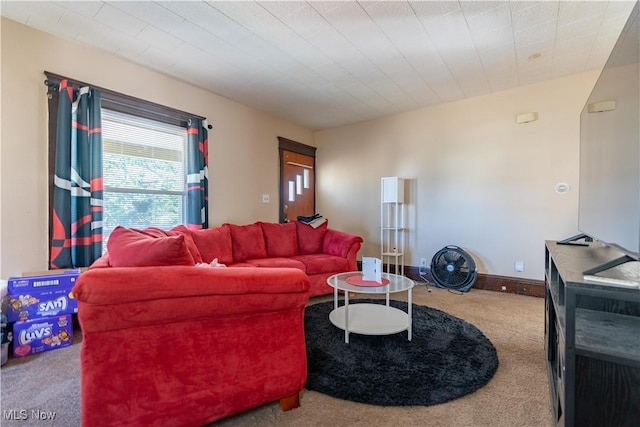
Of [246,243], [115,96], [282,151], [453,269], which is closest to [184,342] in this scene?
[246,243]

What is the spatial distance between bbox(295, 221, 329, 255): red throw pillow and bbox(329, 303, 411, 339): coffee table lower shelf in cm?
132

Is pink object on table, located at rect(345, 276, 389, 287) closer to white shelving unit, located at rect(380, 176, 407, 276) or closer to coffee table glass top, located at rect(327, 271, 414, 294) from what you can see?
coffee table glass top, located at rect(327, 271, 414, 294)

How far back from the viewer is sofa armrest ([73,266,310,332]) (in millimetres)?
1084

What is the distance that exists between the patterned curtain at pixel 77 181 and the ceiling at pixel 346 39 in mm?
599

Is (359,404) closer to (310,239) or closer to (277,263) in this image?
(277,263)

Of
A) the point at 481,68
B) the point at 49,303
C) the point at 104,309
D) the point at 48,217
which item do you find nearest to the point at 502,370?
the point at 104,309

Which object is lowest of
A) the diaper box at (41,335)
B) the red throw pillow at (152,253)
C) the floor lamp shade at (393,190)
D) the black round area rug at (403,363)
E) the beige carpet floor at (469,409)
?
the beige carpet floor at (469,409)

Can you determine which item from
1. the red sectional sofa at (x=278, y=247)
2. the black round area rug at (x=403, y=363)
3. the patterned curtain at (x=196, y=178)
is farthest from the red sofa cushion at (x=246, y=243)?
the black round area rug at (x=403, y=363)

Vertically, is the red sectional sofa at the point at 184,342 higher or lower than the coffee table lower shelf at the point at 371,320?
higher

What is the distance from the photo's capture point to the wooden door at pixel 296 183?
461cm

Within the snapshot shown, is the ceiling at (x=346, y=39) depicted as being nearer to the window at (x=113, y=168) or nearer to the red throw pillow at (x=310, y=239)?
the window at (x=113, y=168)

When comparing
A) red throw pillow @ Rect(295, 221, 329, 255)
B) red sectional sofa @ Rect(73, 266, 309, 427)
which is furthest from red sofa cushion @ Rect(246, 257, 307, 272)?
red sectional sofa @ Rect(73, 266, 309, 427)

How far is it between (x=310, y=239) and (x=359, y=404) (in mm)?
2510

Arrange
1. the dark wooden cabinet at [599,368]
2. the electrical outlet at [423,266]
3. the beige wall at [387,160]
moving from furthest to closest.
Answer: the electrical outlet at [423,266] → the beige wall at [387,160] → the dark wooden cabinet at [599,368]
